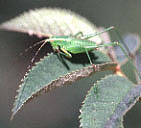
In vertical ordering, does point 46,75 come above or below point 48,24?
below

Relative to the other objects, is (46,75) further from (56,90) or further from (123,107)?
(56,90)

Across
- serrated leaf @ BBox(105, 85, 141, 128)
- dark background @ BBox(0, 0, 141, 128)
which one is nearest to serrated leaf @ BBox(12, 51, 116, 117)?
serrated leaf @ BBox(105, 85, 141, 128)

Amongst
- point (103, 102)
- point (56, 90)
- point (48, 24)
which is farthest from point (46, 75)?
point (56, 90)

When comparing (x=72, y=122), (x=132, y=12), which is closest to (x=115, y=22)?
(x=132, y=12)

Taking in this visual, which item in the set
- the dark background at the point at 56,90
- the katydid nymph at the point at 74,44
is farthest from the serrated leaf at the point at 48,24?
the dark background at the point at 56,90

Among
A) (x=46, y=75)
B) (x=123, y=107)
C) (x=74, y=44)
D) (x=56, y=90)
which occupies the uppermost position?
(x=56, y=90)

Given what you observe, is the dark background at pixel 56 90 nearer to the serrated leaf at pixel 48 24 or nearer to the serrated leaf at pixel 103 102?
the serrated leaf at pixel 48 24

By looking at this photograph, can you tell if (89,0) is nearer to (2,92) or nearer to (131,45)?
(2,92)

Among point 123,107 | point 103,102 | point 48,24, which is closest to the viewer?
point 123,107
